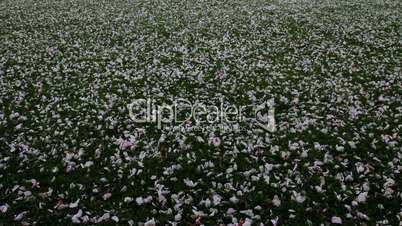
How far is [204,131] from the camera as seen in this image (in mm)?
10070

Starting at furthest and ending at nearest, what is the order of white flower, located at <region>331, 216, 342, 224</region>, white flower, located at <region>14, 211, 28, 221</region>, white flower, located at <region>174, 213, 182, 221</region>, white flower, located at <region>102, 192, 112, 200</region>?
white flower, located at <region>102, 192, 112, 200</region> < white flower, located at <region>14, 211, 28, 221</region> < white flower, located at <region>174, 213, 182, 221</region> < white flower, located at <region>331, 216, 342, 224</region>

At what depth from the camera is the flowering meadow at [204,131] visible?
715cm

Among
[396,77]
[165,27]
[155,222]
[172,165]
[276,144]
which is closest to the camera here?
[155,222]

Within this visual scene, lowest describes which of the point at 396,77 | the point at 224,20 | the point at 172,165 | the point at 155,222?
the point at 155,222

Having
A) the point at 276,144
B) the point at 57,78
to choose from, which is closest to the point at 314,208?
the point at 276,144

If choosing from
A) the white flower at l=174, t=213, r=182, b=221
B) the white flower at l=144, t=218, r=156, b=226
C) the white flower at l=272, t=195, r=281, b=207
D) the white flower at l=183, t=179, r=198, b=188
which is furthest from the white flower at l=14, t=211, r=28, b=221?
the white flower at l=272, t=195, r=281, b=207

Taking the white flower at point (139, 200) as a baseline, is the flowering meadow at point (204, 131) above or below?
above

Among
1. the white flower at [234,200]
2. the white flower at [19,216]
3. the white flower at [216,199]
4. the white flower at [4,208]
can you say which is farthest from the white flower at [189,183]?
the white flower at [4,208]

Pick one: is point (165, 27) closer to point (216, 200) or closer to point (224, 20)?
point (224, 20)

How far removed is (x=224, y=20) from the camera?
2445cm

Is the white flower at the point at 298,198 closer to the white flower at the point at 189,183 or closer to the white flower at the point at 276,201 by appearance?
the white flower at the point at 276,201

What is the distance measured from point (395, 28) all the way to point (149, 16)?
50.2ft

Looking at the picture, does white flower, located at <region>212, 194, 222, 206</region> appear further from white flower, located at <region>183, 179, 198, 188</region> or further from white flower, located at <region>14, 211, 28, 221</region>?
white flower, located at <region>14, 211, 28, 221</region>

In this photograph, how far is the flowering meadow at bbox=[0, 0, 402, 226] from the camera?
715cm
